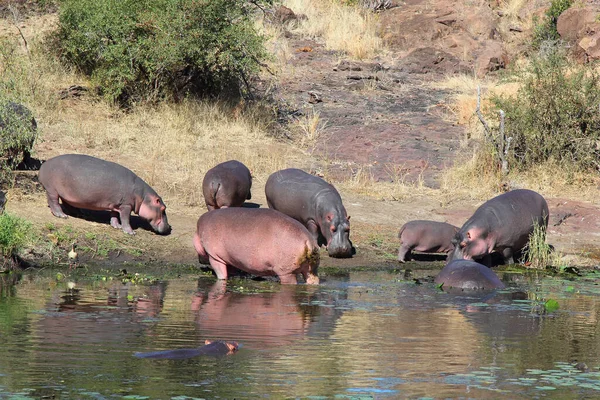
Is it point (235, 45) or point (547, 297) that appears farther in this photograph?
point (235, 45)

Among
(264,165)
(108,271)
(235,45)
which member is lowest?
(108,271)

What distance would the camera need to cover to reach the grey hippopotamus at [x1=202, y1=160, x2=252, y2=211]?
11945mm

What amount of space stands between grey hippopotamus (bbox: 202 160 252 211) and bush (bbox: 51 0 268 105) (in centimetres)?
424

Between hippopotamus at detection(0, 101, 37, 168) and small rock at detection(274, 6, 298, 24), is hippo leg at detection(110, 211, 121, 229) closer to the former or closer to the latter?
hippopotamus at detection(0, 101, 37, 168)

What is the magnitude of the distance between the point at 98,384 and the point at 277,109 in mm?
13283

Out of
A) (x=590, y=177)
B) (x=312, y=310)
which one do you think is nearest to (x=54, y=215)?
(x=312, y=310)

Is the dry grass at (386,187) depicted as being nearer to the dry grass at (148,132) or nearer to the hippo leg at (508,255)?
the dry grass at (148,132)

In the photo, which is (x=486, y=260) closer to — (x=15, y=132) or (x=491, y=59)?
(x=15, y=132)

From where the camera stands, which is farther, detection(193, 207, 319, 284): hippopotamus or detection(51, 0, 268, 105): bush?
detection(51, 0, 268, 105): bush

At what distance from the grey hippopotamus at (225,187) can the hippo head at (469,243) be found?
2813mm

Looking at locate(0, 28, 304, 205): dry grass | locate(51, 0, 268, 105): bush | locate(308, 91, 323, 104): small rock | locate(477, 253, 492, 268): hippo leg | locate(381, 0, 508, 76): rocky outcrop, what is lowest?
locate(477, 253, 492, 268): hippo leg

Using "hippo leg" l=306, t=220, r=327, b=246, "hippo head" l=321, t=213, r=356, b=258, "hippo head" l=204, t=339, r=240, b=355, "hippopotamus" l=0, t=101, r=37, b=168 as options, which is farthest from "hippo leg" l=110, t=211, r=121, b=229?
"hippo head" l=204, t=339, r=240, b=355

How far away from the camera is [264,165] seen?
14.9 m

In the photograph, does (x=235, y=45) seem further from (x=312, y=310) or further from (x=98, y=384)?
(x=98, y=384)
